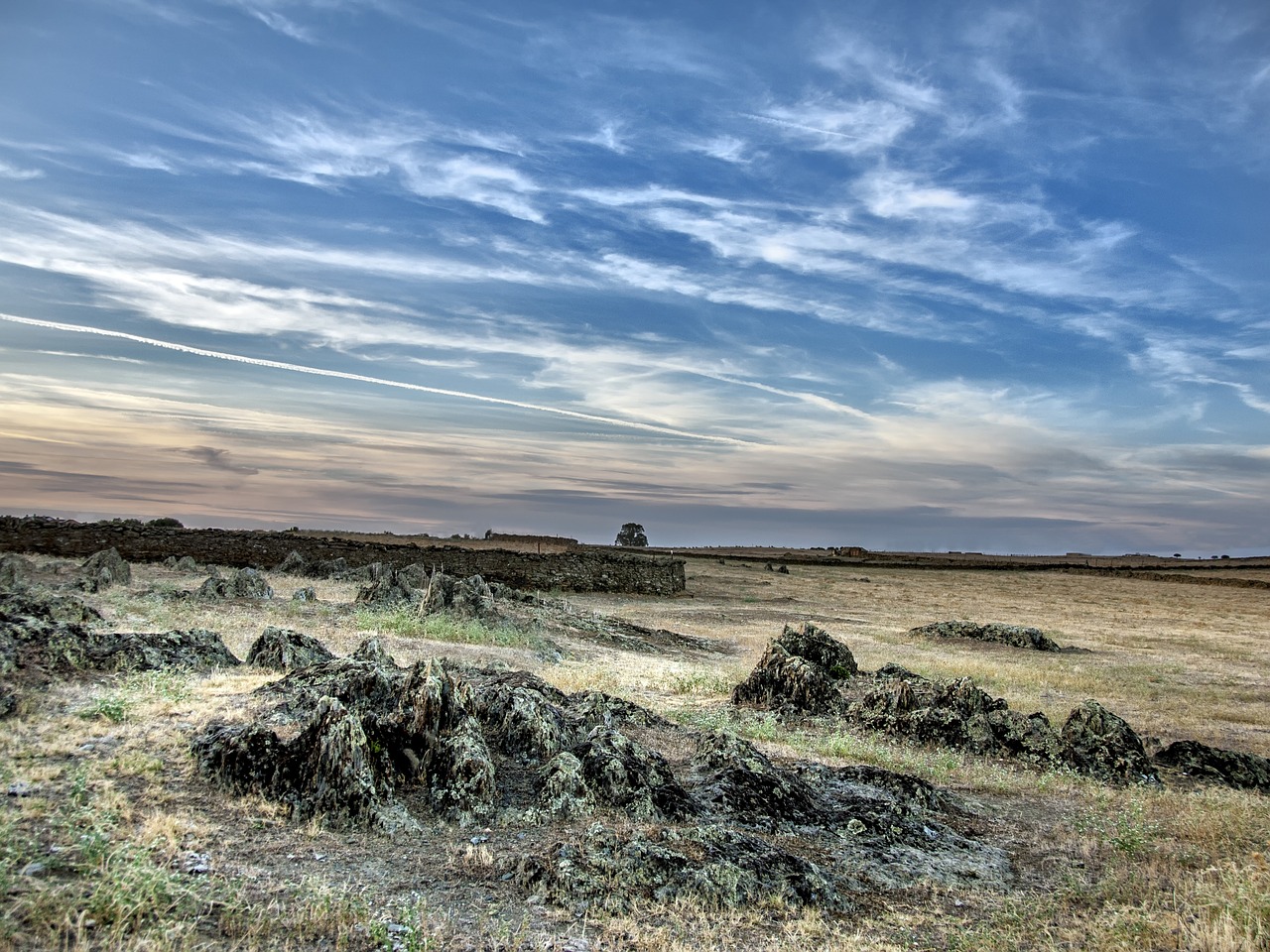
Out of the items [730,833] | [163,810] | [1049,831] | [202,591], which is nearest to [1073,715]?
[1049,831]

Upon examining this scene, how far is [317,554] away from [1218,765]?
36.0 meters

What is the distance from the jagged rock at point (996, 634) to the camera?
2916 centimetres

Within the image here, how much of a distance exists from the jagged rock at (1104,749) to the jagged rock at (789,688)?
162 inches

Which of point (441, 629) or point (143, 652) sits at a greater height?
point (143, 652)

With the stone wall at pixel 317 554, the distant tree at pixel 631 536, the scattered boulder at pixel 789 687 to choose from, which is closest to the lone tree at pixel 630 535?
the distant tree at pixel 631 536

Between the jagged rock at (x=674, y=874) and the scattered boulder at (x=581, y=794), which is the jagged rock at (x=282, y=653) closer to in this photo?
the scattered boulder at (x=581, y=794)

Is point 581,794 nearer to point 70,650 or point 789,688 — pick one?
point 70,650

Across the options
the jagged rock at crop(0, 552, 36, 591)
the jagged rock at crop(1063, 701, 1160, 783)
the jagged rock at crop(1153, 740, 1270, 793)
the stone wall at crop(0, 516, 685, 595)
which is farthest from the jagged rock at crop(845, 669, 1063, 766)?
the stone wall at crop(0, 516, 685, 595)

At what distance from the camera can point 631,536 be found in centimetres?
8825

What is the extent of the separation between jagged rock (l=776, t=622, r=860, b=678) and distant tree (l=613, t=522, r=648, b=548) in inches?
2614

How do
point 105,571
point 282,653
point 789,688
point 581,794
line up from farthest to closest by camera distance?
point 105,571 → point 789,688 → point 282,653 → point 581,794

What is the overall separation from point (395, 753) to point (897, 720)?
9549 millimetres

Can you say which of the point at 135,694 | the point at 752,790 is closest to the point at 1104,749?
the point at 752,790

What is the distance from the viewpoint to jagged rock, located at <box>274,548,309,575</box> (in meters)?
34.2
